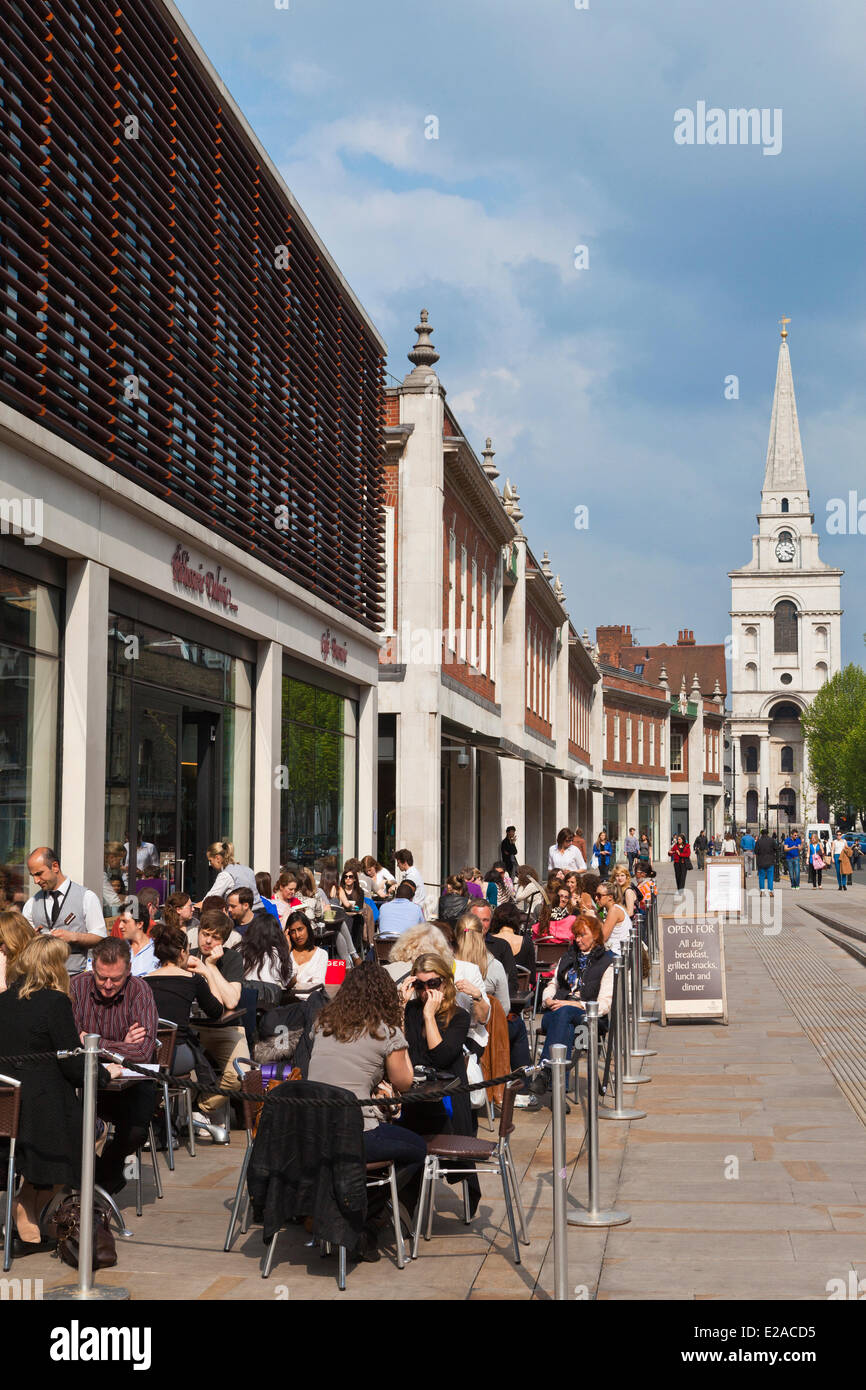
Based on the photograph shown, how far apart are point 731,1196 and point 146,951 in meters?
4.27

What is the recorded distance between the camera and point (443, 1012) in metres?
7.78

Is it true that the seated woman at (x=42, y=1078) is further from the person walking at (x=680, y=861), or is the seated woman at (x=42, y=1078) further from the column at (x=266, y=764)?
the person walking at (x=680, y=861)

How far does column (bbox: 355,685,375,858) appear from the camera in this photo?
83.6ft

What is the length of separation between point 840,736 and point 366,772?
88825 millimetres

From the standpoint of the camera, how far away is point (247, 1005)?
995cm

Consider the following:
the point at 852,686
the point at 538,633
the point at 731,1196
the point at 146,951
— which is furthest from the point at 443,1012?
the point at 852,686

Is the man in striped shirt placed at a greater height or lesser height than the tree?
lesser

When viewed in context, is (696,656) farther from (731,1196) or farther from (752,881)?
(731,1196)

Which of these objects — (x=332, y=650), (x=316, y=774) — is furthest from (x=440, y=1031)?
(x=332, y=650)

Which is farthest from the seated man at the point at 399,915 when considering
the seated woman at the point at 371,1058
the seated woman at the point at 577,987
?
the seated woman at the point at 371,1058

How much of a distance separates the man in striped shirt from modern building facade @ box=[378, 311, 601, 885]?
20418 millimetres

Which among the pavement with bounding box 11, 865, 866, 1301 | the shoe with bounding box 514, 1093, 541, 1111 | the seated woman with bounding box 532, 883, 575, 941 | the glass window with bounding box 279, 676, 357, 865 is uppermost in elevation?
the glass window with bounding box 279, 676, 357, 865

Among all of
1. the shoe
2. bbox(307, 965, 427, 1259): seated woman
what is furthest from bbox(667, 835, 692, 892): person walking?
bbox(307, 965, 427, 1259): seated woman

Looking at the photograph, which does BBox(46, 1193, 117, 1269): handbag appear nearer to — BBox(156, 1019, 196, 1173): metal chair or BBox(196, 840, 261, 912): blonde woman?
BBox(156, 1019, 196, 1173): metal chair
